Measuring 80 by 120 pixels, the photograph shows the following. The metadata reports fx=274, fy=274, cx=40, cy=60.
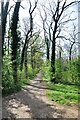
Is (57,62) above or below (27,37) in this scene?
below

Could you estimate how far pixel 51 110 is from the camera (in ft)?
35.2

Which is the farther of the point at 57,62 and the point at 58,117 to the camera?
the point at 57,62

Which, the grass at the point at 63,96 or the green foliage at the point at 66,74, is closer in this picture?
the grass at the point at 63,96

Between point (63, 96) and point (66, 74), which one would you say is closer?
point (63, 96)

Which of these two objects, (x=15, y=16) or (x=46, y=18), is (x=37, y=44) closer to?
(x=46, y=18)

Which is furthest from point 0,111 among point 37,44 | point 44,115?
point 37,44

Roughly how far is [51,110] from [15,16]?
12081 millimetres

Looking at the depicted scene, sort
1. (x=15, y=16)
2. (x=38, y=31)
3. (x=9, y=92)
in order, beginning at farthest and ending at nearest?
(x=38, y=31) → (x=15, y=16) → (x=9, y=92)

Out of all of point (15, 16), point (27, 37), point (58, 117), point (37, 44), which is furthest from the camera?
→ point (37, 44)

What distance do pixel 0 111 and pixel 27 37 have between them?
27795 mm

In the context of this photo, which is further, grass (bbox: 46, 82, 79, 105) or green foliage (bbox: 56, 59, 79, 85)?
green foliage (bbox: 56, 59, 79, 85)

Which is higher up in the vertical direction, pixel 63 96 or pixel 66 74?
pixel 63 96

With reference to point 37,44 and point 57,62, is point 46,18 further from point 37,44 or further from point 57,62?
point 37,44

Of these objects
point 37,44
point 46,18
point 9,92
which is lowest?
point 9,92
